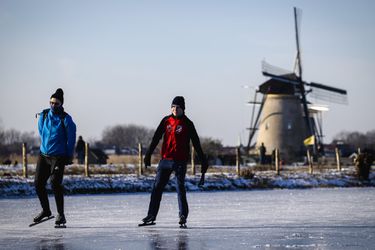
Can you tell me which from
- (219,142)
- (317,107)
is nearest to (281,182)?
(219,142)

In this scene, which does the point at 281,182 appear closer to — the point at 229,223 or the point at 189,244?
the point at 229,223

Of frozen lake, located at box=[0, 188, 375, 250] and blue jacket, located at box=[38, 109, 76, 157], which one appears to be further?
blue jacket, located at box=[38, 109, 76, 157]

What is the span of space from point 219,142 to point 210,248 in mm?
44316

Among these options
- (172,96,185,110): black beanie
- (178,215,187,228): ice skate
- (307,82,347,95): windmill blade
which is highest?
(307,82,347,95): windmill blade

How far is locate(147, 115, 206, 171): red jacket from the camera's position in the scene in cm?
823

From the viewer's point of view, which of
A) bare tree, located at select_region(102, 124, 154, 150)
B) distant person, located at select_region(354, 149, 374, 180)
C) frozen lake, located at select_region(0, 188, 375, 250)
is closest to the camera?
frozen lake, located at select_region(0, 188, 375, 250)

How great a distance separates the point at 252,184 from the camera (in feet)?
71.5

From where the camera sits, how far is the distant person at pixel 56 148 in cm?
816

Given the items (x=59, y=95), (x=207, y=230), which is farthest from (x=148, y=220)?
(x=59, y=95)

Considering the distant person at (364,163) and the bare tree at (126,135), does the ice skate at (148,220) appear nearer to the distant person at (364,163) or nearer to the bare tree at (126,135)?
the distant person at (364,163)

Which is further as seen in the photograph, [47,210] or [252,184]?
[252,184]

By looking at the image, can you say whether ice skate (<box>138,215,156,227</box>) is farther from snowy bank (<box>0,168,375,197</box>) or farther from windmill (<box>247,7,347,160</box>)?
windmill (<box>247,7,347,160</box>)

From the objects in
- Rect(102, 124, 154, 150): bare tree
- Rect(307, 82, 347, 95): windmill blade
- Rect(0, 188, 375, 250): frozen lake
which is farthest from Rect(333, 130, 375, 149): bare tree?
Rect(0, 188, 375, 250): frozen lake

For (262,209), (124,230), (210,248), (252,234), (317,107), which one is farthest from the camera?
(317,107)
